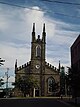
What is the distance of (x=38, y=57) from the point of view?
109 m

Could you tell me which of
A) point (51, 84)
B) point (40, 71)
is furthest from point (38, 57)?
point (51, 84)

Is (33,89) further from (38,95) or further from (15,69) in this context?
(15,69)

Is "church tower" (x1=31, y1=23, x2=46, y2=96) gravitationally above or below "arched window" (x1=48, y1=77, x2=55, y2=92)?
above

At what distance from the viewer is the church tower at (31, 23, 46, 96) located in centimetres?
10775

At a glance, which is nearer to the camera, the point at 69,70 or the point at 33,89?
the point at 69,70

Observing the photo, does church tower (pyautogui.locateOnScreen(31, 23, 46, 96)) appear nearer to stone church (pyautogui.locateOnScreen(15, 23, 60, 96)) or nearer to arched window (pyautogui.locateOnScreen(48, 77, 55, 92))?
stone church (pyautogui.locateOnScreen(15, 23, 60, 96))

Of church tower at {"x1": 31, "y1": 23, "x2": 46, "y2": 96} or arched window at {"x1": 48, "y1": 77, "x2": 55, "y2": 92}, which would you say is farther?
church tower at {"x1": 31, "y1": 23, "x2": 46, "y2": 96}

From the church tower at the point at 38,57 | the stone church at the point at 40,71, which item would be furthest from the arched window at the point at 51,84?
the church tower at the point at 38,57

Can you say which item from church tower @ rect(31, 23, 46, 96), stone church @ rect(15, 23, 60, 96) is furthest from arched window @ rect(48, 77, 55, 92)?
church tower @ rect(31, 23, 46, 96)

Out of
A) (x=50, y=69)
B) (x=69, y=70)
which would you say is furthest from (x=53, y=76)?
(x=69, y=70)

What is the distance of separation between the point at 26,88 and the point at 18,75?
763cm

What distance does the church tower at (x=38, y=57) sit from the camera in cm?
10775

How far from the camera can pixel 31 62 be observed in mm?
107875

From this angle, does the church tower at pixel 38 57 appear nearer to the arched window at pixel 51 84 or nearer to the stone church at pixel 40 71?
the stone church at pixel 40 71
